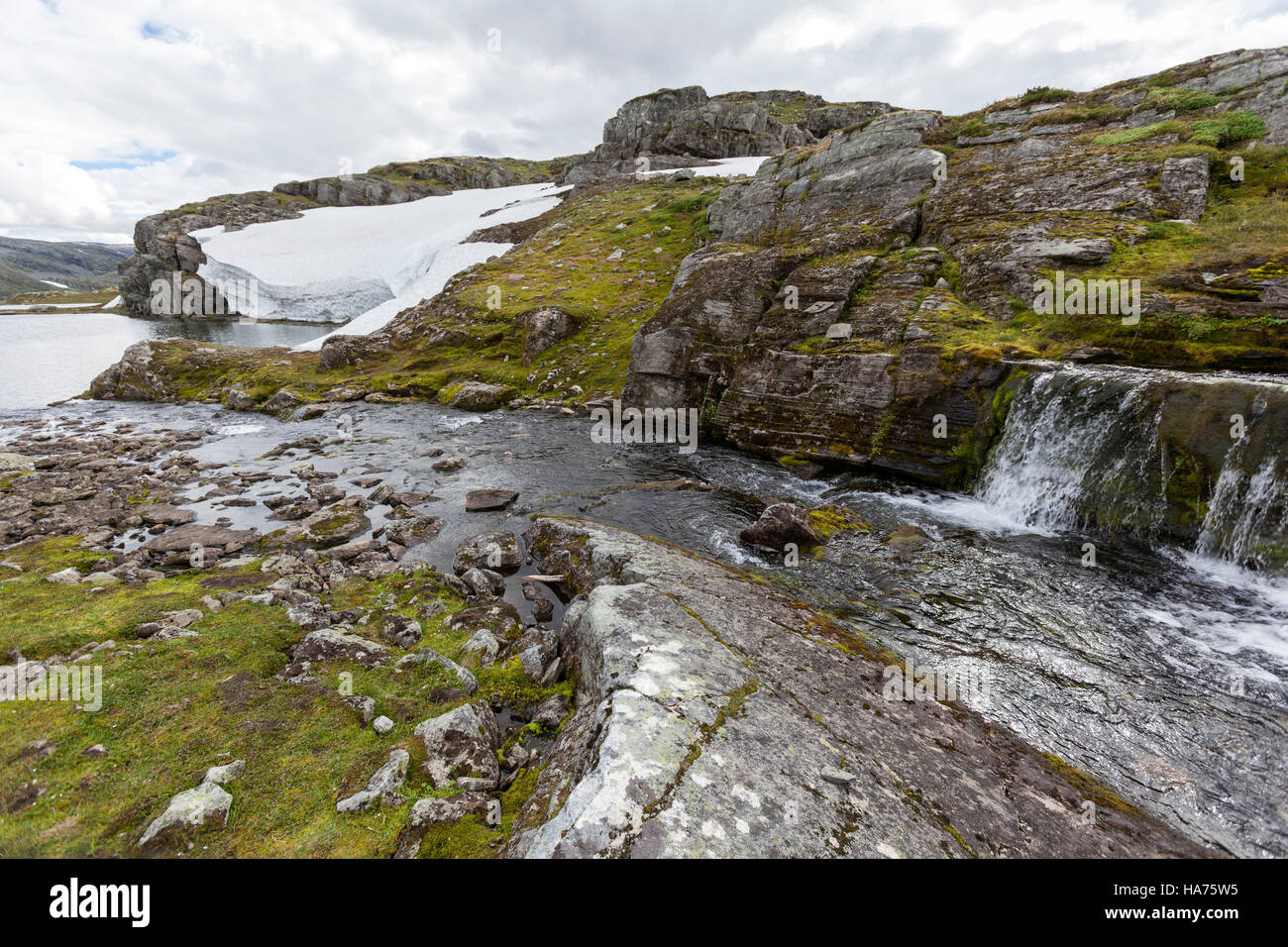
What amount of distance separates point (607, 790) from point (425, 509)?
1652cm

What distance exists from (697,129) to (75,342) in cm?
11110

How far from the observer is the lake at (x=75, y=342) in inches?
1750

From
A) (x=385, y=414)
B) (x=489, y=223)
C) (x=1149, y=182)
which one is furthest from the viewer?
(x=489, y=223)

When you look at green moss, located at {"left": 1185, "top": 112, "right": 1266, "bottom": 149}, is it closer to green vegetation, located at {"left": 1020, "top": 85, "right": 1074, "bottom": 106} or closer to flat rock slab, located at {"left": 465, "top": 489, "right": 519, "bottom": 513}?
green vegetation, located at {"left": 1020, "top": 85, "right": 1074, "bottom": 106}

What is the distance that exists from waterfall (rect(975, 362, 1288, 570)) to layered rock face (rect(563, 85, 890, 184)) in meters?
105

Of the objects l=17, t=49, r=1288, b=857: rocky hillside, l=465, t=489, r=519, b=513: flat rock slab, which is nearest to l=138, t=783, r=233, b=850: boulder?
l=17, t=49, r=1288, b=857: rocky hillside

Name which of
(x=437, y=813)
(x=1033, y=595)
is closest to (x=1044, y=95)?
(x=1033, y=595)

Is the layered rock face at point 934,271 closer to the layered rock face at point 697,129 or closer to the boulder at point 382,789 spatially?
the boulder at point 382,789

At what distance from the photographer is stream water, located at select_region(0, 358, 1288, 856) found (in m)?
7.53

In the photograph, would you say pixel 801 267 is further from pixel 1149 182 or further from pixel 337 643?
pixel 337 643

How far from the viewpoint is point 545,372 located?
41.2m

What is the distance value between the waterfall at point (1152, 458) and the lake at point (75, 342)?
6640cm

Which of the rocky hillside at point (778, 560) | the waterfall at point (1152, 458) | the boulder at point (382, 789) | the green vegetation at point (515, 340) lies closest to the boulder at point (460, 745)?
the rocky hillside at point (778, 560)
